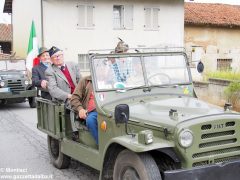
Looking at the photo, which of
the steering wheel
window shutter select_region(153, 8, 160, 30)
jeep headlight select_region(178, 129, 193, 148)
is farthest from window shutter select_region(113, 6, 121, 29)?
jeep headlight select_region(178, 129, 193, 148)

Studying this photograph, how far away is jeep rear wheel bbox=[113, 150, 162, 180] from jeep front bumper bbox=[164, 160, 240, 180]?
0.20 m

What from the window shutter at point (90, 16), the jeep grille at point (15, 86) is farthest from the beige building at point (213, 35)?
the jeep grille at point (15, 86)

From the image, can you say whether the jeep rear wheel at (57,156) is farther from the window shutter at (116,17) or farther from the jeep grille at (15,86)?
the window shutter at (116,17)

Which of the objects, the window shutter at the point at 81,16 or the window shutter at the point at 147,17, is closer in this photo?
the window shutter at the point at 81,16

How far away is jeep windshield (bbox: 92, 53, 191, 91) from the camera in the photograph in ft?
17.2

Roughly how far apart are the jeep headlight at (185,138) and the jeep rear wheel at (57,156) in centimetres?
277

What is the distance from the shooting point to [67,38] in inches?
923

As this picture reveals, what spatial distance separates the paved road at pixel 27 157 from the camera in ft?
20.7

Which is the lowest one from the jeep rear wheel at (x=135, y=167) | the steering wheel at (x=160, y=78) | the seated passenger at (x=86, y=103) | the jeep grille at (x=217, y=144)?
the jeep rear wheel at (x=135, y=167)

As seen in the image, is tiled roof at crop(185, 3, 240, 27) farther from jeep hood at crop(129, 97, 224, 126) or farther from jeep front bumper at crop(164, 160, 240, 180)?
jeep front bumper at crop(164, 160, 240, 180)

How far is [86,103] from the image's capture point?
227 inches

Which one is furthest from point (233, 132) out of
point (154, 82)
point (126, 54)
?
point (126, 54)

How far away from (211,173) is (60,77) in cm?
323

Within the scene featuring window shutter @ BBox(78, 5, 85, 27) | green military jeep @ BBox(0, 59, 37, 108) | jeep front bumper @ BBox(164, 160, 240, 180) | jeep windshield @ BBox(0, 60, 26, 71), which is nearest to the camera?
jeep front bumper @ BBox(164, 160, 240, 180)
